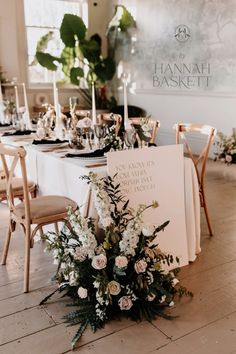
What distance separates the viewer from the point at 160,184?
8.00 ft

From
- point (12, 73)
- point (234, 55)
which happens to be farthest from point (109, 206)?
point (12, 73)

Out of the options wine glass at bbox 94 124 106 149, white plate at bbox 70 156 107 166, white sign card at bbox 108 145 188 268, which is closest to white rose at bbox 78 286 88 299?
white sign card at bbox 108 145 188 268

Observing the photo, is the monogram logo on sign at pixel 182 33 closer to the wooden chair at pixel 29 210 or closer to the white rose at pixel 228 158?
the white rose at pixel 228 158

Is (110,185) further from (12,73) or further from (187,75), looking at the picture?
(12,73)

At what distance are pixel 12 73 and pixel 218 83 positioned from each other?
4.02m

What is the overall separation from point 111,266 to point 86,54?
6.52m

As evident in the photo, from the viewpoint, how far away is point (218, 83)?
6.10 meters

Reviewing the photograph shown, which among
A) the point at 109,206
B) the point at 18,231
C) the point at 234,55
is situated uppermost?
the point at 234,55

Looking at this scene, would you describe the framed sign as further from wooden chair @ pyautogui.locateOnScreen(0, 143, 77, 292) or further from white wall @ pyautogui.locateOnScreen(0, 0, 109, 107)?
wooden chair @ pyautogui.locateOnScreen(0, 143, 77, 292)

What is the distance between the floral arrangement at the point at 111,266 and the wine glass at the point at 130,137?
507 mm

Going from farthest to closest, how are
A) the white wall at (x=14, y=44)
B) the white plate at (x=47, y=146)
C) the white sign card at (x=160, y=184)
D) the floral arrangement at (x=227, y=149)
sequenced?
the white wall at (x=14, y=44), the floral arrangement at (x=227, y=149), the white plate at (x=47, y=146), the white sign card at (x=160, y=184)

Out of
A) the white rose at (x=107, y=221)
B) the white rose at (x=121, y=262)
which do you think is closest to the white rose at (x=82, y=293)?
the white rose at (x=121, y=262)

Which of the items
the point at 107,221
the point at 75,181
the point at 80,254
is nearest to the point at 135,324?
the point at 80,254

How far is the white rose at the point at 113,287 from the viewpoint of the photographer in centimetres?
205
